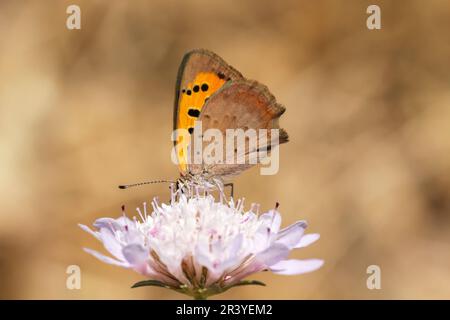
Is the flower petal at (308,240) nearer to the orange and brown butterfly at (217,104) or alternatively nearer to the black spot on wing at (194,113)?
the orange and brown butterfly at (217,104)

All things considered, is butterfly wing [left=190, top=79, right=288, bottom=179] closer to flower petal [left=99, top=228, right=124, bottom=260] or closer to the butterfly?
the butterfly

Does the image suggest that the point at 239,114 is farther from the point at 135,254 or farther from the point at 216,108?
the point at 135,254

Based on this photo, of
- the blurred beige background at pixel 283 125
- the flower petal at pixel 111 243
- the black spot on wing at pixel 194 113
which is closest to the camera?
the flower petal at pixel 111 243

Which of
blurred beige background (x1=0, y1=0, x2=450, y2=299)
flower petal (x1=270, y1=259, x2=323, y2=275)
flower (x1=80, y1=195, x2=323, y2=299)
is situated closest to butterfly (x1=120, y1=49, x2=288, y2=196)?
flower (x1=80, y1=195, x2=323, y2=299)

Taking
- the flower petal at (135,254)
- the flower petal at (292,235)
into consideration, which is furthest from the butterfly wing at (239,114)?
the flower petal at (135,254)

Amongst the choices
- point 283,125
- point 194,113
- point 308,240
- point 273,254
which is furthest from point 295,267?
point 283,125

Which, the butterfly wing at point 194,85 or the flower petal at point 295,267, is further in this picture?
the butterfly wing at point 194,85

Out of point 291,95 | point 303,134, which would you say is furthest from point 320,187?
point 291,95
